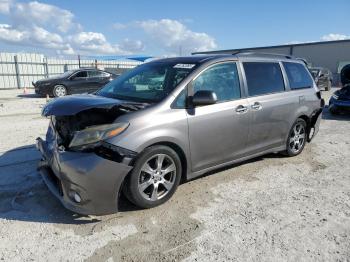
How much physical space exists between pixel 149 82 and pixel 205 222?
2.08 metres

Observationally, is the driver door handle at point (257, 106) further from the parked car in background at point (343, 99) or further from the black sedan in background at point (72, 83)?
the black sedan in background at point (72, 83)

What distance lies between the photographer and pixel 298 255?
3031mm

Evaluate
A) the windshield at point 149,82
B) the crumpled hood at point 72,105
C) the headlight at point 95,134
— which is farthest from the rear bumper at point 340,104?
the headlight at point 95,134

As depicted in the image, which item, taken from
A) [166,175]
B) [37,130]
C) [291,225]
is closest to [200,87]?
[166,175]

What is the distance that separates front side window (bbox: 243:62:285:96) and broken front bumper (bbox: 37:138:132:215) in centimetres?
247

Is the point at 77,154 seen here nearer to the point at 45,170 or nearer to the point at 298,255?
the point at 45,170

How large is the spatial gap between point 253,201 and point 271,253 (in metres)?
1.14

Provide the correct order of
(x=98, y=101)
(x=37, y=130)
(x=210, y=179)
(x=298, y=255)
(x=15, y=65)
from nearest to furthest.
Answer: (x=298, y=255)
(x=98, y=101)
(x=210, y=179)
(x=37, y=130)
(x=15, y=65)

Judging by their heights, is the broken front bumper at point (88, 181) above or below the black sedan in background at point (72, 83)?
below

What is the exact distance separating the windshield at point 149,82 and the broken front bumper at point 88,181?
108 centimetres

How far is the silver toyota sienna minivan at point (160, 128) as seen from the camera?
3.45m

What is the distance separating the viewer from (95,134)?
11.4 feet

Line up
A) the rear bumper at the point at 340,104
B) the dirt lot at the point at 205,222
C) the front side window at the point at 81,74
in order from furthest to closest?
the front side window at the point at 81,74 < the rear bumper at the point at 340,104 < the dirt lot at the point at 205,222

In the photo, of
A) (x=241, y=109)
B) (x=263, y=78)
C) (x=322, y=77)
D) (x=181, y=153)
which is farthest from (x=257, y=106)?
(x=322, y=77)
